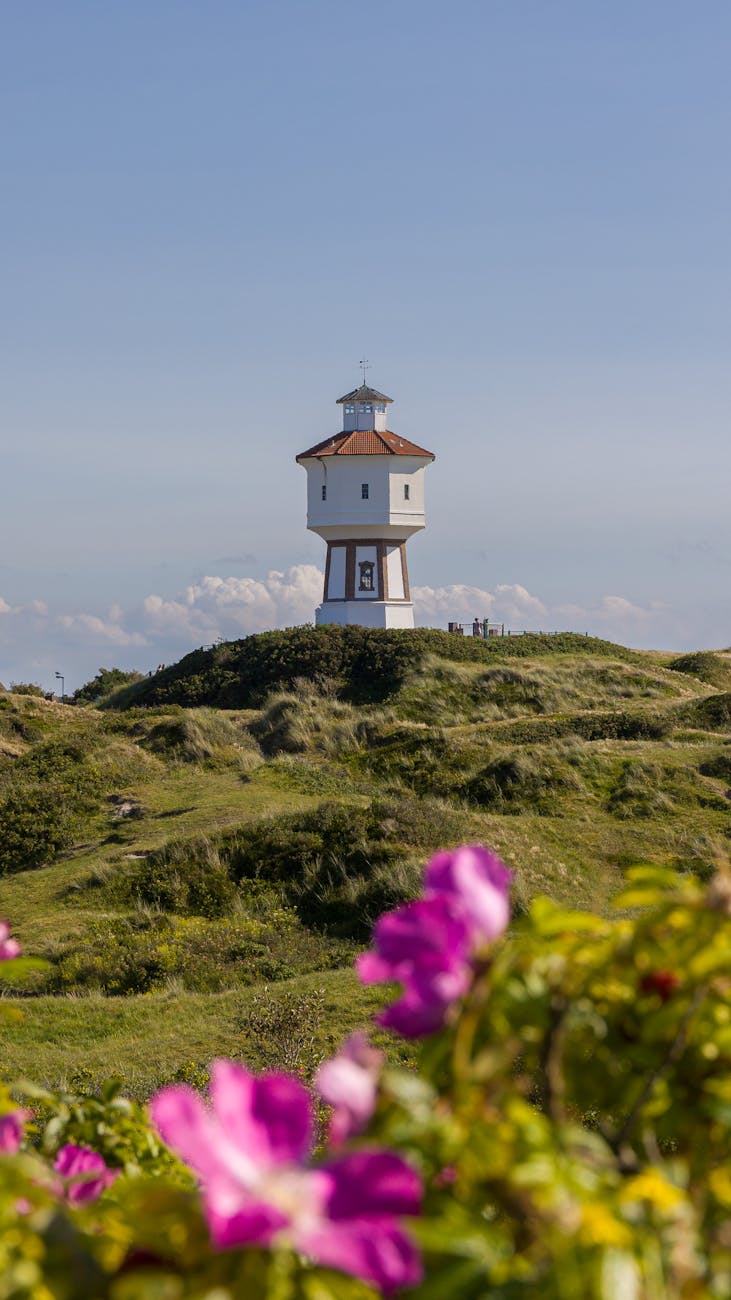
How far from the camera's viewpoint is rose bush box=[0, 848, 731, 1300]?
4.33ft


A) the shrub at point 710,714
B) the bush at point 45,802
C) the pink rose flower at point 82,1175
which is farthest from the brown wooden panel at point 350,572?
the pink rose flower at point 82,1175

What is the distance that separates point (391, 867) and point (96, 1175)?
12.5 m

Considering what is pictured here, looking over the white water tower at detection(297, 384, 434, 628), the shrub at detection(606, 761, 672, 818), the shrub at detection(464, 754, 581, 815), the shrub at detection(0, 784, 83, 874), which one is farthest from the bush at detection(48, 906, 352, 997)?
the white water tower at detection(297, 384, 434, 628)

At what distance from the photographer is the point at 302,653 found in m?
35.9

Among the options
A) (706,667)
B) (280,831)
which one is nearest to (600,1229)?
(280,831)

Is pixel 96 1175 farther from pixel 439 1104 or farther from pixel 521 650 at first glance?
pixel 521 650

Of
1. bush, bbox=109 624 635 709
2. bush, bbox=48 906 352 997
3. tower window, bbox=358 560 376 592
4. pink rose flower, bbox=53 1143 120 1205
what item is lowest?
bush, bbox=48 906 352 997

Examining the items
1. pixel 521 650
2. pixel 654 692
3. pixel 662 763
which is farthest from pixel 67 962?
pixel 521 650

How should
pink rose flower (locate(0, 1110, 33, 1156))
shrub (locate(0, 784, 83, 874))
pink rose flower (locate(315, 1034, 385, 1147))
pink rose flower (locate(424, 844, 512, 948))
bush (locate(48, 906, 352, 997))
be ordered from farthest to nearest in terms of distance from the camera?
shrub (locate(0, 784, 83, 874)), bush (locate(48, 906, 352, 997)), pink rose flower (locate(0, 1110, 33, 1156)), pink rose flower (locate(424, 844, 512, 948)), pink rose flower (locate(315, 1034, 385, 1147))

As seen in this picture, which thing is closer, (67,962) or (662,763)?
(67,962)

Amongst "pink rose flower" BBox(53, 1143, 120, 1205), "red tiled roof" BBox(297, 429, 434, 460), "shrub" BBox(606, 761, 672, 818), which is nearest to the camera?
"pink rose flower" BBox(53, 1143, 120, 1205)

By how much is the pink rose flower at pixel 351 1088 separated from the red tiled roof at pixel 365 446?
4393cm

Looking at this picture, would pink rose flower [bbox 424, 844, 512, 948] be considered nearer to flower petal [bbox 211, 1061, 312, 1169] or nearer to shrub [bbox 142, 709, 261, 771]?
flower petal [bbox 211, 1061, 312, 1169]

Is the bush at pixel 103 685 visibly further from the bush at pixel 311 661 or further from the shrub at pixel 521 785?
the shrub at pixel 521 785
